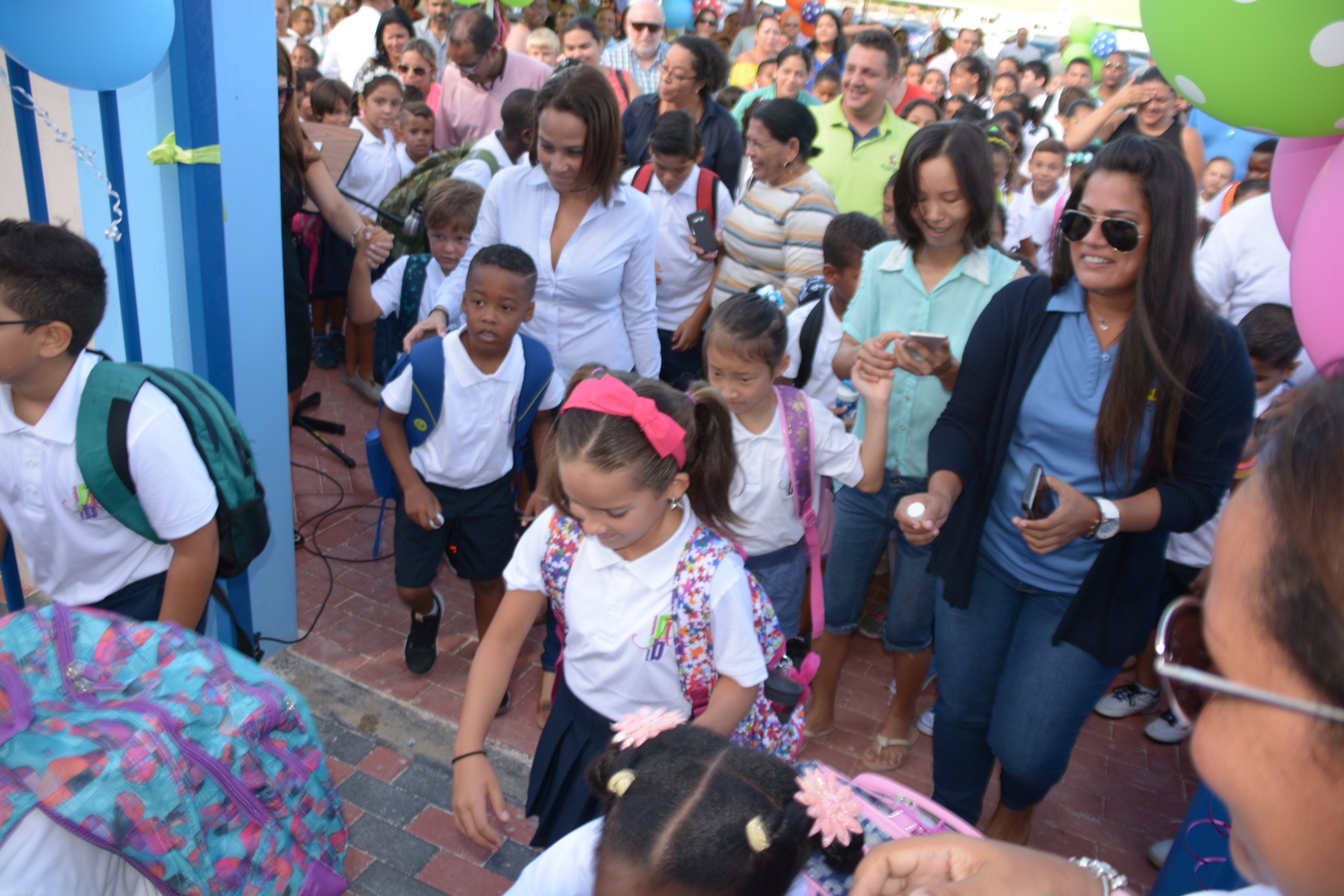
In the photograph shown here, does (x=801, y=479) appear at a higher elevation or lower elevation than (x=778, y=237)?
lower

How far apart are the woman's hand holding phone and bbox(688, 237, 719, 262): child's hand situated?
2604 millimetres

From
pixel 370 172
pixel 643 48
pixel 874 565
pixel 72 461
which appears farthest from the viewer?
pixel 643 48

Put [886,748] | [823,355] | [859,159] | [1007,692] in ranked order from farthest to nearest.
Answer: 1. [859,159]
2. [823,355]
3. [886,748]
4. [1007,692]

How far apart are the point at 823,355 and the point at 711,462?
1.47m

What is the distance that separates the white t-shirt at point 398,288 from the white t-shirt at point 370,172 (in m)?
1.33

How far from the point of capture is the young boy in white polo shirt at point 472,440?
3066 millimetres

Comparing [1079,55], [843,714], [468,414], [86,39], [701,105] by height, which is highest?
[1079,55]

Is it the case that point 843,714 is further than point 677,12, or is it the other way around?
point 677,12

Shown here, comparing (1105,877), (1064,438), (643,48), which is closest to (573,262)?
(1064,438)

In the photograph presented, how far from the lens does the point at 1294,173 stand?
2447 millimetres

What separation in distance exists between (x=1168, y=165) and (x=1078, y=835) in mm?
2189

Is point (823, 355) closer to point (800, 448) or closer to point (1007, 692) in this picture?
point (800, 448)

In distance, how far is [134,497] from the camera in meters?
2.04

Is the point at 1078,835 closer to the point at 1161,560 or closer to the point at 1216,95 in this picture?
the point at 1161,560
